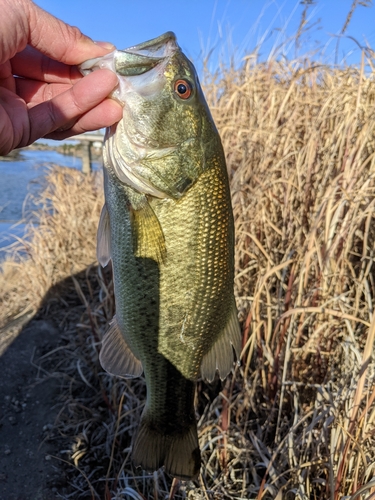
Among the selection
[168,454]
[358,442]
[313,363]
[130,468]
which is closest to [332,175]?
[313,363]

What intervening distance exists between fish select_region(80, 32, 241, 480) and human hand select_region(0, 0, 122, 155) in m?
0.09

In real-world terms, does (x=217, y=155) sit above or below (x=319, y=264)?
above

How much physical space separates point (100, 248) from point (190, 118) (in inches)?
23.6

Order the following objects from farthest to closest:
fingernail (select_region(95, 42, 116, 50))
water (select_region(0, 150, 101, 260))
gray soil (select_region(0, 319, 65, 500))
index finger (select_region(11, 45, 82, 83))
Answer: water (select_region(0, 150, 101, 260)) < gray soil (select_region(0, 319, 65, 500)) < index finger (select_region(11, 45, 82, 83)) < fingernail (select_region(95, 42, 116, 50))

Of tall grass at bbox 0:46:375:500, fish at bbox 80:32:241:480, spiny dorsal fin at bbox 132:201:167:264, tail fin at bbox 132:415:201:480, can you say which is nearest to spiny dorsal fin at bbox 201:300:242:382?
fish at bbox 80:32:241:480

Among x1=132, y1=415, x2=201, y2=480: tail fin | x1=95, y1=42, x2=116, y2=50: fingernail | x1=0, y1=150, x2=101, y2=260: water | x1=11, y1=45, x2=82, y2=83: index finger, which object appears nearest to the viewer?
x1=132, y1=415, x2=201, y2=480: tail fin

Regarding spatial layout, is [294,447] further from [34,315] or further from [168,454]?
[34,315]

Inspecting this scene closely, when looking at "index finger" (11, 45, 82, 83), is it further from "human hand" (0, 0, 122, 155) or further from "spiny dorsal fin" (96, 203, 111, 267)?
"spiny dorsal fin" (96, 203, 111, 267)

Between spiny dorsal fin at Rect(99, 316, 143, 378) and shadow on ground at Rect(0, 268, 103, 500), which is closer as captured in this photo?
spiny dorsal fin at Rect(99, 316, 143, 378)

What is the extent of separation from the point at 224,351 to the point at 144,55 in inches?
44.7

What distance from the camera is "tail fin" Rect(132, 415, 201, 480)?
4.96ft

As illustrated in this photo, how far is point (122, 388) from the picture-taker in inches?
103

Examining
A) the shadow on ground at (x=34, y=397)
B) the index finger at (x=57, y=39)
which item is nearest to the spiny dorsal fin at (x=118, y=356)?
the index finger at (x=57, y=39)

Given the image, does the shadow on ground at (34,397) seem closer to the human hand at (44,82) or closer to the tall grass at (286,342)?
the tall grass at (286,342)
